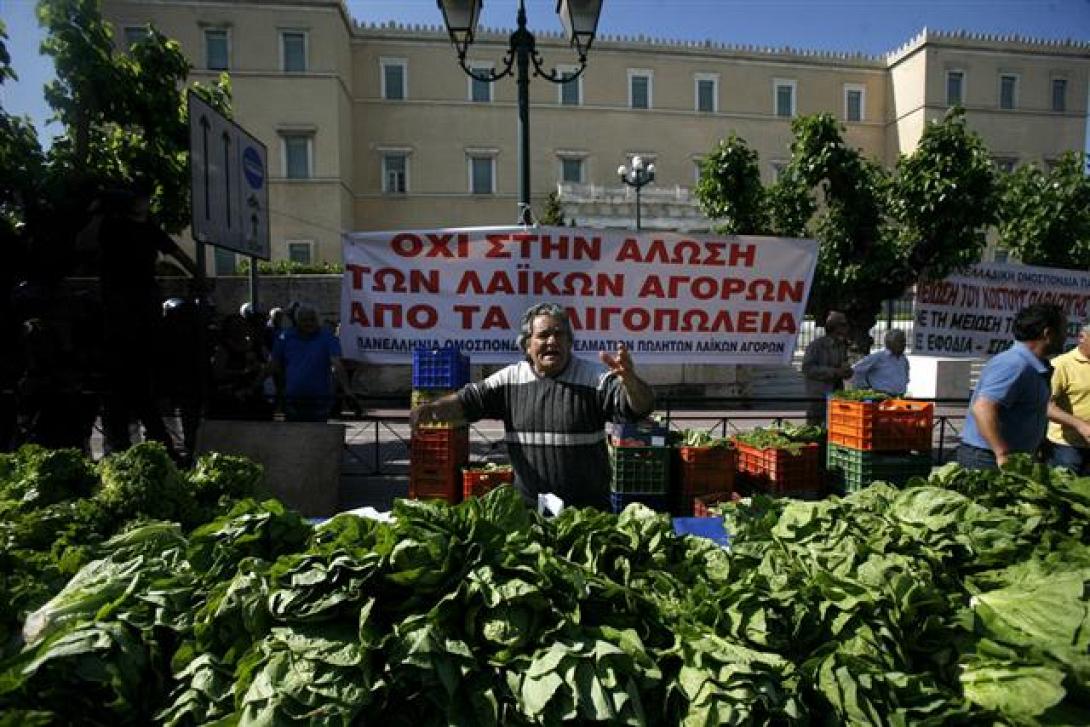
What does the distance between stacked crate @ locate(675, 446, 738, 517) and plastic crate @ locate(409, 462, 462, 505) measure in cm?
224

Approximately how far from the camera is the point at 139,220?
5.65 m

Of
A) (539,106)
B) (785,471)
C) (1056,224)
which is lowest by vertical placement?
(785,471)

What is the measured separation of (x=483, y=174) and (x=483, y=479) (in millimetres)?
36472

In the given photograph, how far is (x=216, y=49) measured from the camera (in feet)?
113

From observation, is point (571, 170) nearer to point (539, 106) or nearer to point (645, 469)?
point (539, 106)

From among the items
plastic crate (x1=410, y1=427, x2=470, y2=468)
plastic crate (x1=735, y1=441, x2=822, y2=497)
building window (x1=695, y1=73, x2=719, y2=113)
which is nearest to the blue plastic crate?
plastic crate (x1=735, y1=441, x2=822, y2=497)

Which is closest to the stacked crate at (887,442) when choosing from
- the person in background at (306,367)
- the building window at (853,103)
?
the person in background at (306,367)

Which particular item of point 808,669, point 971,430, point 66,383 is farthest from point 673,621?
point 66,383

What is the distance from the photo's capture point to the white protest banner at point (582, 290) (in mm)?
6984

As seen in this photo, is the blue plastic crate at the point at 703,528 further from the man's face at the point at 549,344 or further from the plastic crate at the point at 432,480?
the plastic crate at the point at 432,480

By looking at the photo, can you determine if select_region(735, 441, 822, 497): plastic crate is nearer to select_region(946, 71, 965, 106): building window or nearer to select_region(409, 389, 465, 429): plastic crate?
select_region(409, 389, 465, 429): plastic crate

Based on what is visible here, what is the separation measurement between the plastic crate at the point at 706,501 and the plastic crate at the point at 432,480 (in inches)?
92.7

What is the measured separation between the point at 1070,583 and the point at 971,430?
3108mm

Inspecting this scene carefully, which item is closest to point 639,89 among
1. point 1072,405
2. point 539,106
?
point 539,106
